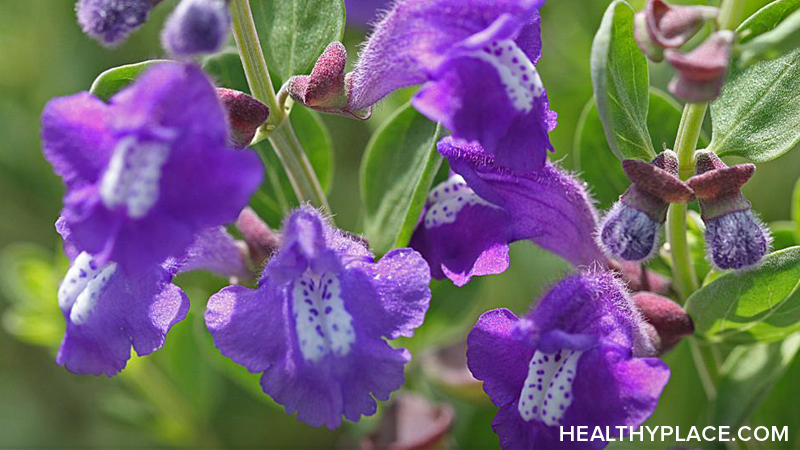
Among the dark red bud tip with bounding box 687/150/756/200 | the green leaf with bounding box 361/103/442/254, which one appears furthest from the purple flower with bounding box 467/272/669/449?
the green leaf with bounding box 361/103/442/254

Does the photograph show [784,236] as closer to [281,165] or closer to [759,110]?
[759,110]

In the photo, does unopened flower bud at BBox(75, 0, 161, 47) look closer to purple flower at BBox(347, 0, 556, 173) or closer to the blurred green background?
purple flower at BBox(347, 0, 556, 173)

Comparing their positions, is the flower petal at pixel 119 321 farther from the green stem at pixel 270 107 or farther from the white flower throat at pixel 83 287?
the green stem at pixel 270 107

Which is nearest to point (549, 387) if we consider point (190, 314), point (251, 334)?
point (251, 334)

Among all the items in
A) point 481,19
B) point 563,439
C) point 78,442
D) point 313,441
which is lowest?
point 78,442

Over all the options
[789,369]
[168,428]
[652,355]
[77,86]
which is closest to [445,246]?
[652,355]

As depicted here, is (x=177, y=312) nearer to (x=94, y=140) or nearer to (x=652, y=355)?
(x=94, y=140)

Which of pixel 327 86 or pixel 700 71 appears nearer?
pixel 700 71

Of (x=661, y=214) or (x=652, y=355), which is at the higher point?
(x=661, y=214)
